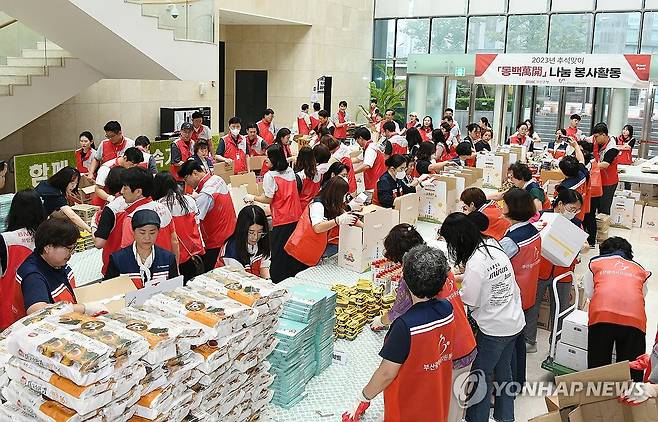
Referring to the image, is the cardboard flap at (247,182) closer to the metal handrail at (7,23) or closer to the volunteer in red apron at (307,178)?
the volunteer in red apron at (307,178)

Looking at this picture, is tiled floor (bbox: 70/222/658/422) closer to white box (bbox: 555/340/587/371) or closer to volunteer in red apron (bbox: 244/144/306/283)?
white box (bbox: 555/340/587/371)

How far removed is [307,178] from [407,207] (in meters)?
1.04

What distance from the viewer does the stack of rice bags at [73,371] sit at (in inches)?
74.4

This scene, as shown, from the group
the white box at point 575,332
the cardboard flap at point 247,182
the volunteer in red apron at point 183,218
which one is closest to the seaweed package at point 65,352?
the volunteer in red apron at point 183,218

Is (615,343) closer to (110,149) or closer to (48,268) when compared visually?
(48,268)

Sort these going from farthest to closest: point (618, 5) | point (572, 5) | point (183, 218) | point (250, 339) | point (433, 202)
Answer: point (572, 5)
point (618, 5)
point (433, 202)
point (183, 218)
point (250, 339)

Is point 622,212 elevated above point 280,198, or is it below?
below

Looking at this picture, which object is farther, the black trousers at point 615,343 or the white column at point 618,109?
the white column at point 618,109

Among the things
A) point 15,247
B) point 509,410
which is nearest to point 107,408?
Answer: point 15,247

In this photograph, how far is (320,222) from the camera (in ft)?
15.6

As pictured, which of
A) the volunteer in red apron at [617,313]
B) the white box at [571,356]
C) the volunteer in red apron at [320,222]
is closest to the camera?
the volunteer in red apron at [617,313]

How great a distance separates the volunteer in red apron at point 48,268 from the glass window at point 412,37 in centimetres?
1630

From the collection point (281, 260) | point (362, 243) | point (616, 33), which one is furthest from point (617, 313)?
point (616, 33)

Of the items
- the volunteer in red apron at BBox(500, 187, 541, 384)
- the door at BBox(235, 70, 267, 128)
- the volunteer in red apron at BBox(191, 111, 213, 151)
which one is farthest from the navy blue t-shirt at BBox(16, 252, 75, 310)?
the door at BBox(235, 70, 267, 128)
